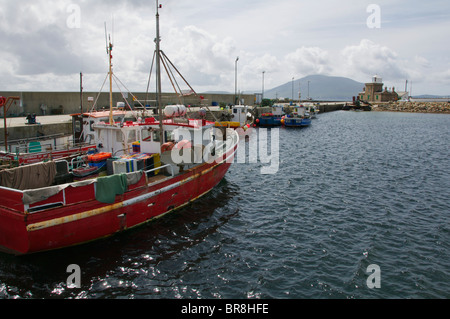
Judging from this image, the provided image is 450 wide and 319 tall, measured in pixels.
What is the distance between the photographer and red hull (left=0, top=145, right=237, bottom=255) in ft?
33.4

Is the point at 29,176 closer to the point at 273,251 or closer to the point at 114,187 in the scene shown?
the point at 114,187

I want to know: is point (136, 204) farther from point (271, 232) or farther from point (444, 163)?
point (444, 163)

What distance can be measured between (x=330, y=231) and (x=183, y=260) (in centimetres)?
656

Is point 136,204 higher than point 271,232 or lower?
higher

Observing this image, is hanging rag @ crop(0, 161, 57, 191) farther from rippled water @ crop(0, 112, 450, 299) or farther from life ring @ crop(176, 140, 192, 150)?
life ring @ crop(176, 140, 192, 150)

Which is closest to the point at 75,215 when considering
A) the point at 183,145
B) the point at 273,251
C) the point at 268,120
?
the point at 183,145

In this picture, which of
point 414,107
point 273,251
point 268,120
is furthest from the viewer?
point 414,107

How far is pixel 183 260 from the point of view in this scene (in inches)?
450

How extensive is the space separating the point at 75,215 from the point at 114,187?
5.38ft

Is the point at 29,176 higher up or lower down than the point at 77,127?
lower down

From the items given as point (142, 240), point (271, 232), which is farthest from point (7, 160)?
point (271, 232)

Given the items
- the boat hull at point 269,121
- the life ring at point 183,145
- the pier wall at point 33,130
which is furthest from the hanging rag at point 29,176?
the boat hull at point 269,121

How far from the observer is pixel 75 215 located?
36.1 ft
